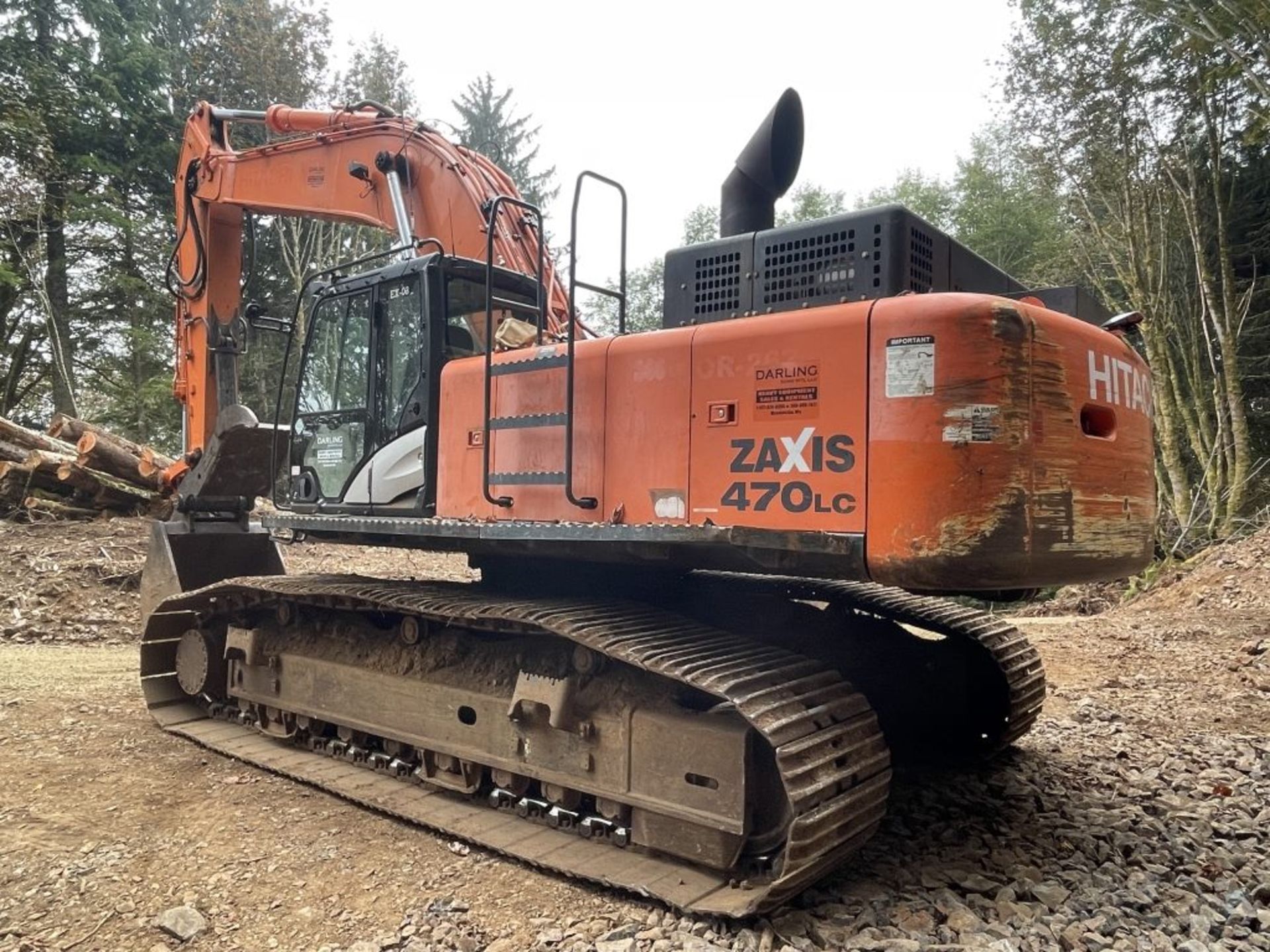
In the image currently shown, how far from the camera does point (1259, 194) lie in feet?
50.5

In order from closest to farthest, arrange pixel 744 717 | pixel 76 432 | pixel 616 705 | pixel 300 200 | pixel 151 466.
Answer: pixel 744 717 < pixel 616 705 < pixel 300 200 < pixel 151 466 < pixel 76 432

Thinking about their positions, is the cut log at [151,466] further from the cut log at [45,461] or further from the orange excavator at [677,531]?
the orange excavator at [677,531]

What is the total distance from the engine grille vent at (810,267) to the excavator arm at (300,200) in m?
2.25

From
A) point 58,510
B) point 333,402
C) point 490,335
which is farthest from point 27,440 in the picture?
point 490,335

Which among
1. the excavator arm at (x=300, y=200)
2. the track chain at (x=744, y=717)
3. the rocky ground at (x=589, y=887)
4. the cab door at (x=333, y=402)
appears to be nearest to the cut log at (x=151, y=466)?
the excavator arm at (x=300, y=200)

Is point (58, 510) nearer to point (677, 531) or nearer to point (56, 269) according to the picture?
point (677, 531)

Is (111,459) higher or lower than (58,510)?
higher

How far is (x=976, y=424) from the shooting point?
9.18 ft

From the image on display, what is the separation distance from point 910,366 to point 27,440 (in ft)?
35.8

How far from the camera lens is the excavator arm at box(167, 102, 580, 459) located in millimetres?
5855

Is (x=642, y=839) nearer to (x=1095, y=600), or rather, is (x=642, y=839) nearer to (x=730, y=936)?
(x=730, y=936)

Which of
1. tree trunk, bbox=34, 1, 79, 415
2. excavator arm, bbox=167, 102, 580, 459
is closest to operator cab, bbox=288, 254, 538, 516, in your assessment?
excavator arm, bbox=167, 102, 580, 459

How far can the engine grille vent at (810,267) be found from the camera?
10.7ft

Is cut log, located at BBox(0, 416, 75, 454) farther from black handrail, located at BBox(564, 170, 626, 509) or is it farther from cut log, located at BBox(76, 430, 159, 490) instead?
black handrail, located at BBox(564, 170, 626, 509)
